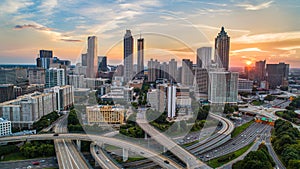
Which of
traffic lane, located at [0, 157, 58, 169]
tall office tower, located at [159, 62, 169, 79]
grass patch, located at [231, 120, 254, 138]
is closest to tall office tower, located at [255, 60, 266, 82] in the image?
tall office tower, located at [159, 62, 169, 79]

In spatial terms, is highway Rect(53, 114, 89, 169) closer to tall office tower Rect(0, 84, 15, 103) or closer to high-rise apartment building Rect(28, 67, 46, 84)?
tall office tower Rect(0, 84, 15, 103)

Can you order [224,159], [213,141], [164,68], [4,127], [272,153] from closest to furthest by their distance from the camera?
[224,159]
[272,153]
[213,141]
[4,127]
[164,68]

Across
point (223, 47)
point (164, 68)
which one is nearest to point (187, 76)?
point (164, 68)

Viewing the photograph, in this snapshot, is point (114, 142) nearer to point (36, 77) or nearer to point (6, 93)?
point (6, 93)

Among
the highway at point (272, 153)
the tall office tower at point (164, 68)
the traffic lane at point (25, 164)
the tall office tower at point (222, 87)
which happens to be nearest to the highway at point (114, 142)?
the traffic lane at point (25, 164)

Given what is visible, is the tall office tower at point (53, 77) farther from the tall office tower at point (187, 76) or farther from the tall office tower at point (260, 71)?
the tall office tower at point (260, 71)

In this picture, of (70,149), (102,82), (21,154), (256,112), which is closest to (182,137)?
(70,149)
